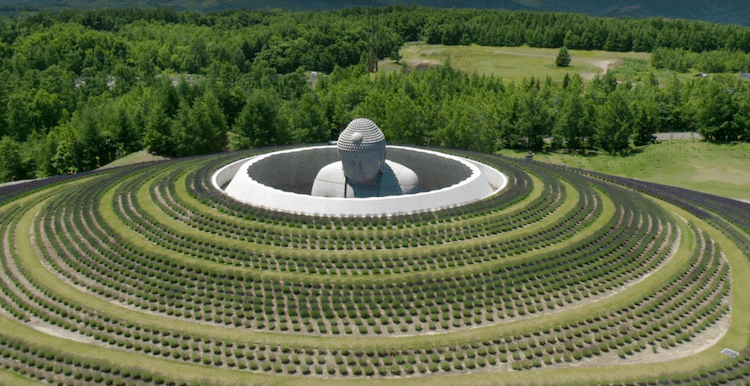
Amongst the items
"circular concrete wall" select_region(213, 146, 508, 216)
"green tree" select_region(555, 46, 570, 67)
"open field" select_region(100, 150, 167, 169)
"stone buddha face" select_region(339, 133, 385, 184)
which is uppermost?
"green tree" select_region(555, 46, 570, 67)

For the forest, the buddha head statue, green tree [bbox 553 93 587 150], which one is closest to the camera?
the buddha head statue

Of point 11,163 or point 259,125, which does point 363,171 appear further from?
point 11,163

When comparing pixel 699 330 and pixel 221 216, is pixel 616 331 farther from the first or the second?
pixel 221 216

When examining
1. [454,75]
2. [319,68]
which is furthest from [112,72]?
[454,75]

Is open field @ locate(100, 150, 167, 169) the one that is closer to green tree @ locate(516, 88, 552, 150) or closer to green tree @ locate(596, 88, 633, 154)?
green tree @ locate(516, 88, 552, 150)

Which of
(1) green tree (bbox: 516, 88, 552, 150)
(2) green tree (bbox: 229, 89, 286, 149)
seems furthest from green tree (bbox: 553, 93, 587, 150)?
(2) green tree (bbox: 229, 89, 286, 149)

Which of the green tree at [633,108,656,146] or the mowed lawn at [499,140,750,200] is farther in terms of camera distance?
the green tree at [633,108,656,146]
